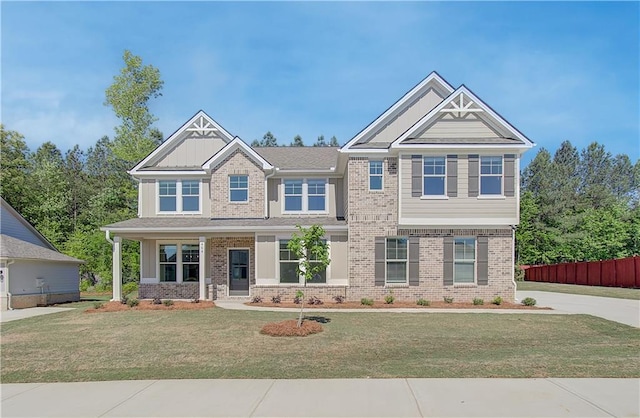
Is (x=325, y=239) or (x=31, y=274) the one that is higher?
(x=325, y=239)

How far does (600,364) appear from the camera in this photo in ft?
27.9

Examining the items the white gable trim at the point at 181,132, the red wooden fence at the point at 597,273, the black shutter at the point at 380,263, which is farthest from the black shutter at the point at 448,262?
the red wooden fence at the point at 597,273

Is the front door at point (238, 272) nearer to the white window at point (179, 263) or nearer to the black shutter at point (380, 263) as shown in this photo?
the white window at point (179, 263)

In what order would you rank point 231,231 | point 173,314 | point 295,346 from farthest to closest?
point 231,231 → point 173,314 → point 295,346

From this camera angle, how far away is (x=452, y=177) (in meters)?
17.8

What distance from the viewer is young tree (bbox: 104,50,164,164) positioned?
34.8 meters

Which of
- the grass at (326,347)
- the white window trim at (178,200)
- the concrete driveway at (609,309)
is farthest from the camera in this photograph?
the white window trim at (178,200)

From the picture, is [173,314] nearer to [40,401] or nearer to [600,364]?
[40,401]

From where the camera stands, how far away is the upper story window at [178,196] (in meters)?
21.2

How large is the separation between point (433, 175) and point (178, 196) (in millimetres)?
11538

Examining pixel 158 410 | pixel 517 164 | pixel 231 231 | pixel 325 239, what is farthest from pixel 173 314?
pixel 517 164

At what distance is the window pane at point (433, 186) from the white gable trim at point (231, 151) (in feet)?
22.0

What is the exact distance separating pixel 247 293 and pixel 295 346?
416 inches

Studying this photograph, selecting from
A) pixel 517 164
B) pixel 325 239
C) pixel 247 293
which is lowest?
pixel 247 293
